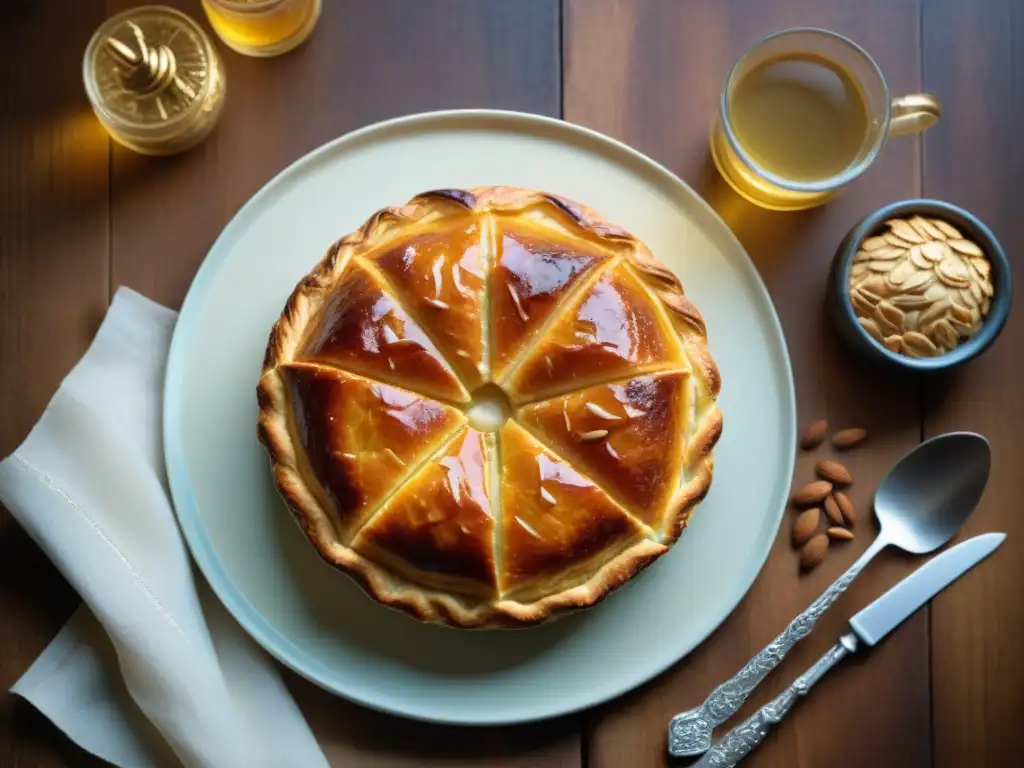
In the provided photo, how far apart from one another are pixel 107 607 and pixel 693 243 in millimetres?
1380

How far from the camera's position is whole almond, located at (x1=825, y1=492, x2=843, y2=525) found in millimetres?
2037

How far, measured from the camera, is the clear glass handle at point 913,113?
193 centimetres

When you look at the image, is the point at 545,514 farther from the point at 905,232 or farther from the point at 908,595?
the point at 905,232

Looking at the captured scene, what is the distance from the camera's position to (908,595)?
2.02 m

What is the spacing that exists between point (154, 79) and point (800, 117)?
1351mm

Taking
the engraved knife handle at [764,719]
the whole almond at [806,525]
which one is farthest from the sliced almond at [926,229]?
the engraved knife handle at [764,719]

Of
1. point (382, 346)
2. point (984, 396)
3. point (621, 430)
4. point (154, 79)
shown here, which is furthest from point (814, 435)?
point (154, 79)

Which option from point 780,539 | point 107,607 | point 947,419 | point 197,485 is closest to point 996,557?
point 947,419

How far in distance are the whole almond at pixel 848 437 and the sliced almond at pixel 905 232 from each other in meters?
0.41

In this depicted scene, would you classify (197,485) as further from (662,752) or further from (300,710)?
(662,752)

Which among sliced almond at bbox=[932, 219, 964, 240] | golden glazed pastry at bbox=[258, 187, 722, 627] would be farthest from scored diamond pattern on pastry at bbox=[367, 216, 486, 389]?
sliced almond at bbox=[932, 219, 964, 240]

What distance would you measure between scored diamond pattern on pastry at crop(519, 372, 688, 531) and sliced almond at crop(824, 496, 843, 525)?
468 millimetres

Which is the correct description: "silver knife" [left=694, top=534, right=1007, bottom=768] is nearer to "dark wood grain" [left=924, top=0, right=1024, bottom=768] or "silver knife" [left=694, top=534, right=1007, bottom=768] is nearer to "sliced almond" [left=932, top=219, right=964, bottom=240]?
"dark wood grain" [left=924, top=0, right=1024, bottom=768]

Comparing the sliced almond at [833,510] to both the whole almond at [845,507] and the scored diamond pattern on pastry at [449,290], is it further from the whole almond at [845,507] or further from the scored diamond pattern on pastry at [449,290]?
the scored diamond pattern on pastry at [449,290]
